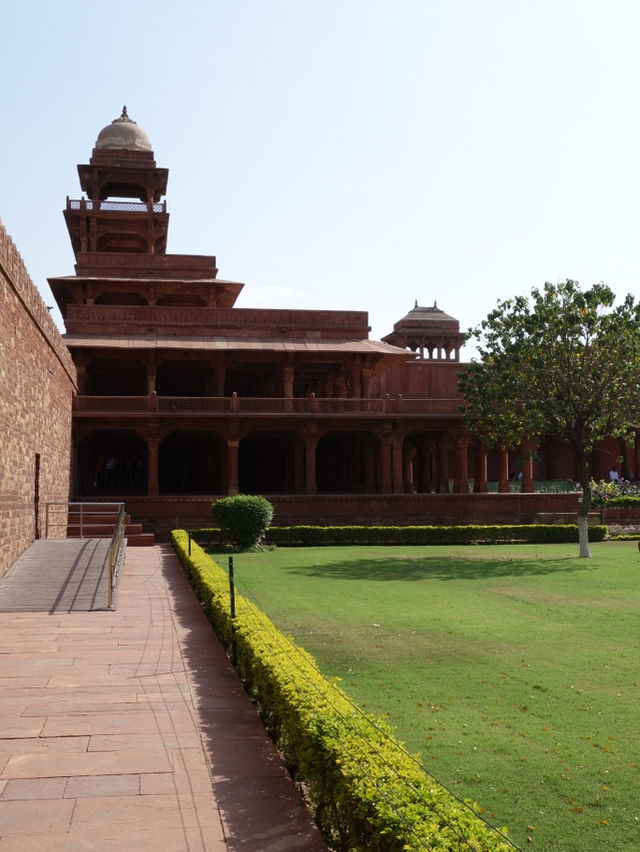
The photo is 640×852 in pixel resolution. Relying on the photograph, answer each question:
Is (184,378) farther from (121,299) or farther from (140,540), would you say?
(140,540)

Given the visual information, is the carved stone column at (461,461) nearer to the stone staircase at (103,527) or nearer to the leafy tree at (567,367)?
the leafy tree at (567,367)

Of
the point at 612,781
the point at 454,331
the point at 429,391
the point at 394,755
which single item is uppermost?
the point at 454,331

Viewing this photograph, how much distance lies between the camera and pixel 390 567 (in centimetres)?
1962

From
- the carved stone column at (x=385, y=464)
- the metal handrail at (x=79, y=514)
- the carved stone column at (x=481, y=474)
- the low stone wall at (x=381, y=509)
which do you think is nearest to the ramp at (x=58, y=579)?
the metal handrail at (x=79, y=514)

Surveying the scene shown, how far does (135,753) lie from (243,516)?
17378 millimetres

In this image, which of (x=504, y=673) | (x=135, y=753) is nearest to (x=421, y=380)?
(x=504, y=673)

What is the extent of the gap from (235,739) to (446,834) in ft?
10.5

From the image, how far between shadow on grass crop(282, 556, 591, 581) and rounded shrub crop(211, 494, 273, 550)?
11.2 ft

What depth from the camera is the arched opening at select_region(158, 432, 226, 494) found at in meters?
37.2

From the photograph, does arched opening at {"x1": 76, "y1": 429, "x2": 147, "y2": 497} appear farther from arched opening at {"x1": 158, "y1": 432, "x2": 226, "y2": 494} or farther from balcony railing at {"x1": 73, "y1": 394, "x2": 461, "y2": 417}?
balcony railing at {"x1": 73, "y1": 394, "x2": 461, "y2": 417}

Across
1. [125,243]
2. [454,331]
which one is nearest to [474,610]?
[125,243]

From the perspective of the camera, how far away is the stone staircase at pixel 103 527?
73.6 feet

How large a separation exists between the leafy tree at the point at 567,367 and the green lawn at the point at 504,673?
224 inches

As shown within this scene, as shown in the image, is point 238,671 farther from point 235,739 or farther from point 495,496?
point 495,496
